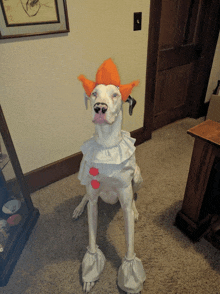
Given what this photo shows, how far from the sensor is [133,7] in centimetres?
169

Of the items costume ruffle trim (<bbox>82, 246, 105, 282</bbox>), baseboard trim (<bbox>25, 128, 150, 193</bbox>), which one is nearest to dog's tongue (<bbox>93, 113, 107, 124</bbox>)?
costume ruffle trim (<bbox>82, 246, 105, 282</bbox>)

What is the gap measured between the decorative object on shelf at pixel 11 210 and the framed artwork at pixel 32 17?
593mm

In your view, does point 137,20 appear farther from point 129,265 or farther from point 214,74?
point 129,265

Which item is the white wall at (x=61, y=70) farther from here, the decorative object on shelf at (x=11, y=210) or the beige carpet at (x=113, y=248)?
the beige carpet at (x=113, y=248)

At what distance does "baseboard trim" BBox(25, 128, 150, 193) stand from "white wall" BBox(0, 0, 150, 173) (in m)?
0.05

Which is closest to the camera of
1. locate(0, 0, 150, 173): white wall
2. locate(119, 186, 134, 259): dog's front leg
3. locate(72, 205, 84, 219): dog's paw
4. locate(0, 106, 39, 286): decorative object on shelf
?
locate(119, 186, 134, 259): dog's front leg

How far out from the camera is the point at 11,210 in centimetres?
144

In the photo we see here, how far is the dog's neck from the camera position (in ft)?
3.16

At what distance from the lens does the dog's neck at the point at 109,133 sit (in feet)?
3.16

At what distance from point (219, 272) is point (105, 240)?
70 cm

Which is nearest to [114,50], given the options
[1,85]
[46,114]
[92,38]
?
[92,38]

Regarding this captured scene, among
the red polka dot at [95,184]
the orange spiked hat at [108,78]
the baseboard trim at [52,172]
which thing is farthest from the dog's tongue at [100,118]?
the baseboard trim at [52,172]

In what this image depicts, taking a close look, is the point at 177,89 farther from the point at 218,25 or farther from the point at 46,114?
the point at 46,114

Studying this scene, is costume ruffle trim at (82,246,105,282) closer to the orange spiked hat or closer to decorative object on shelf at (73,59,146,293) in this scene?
decorative object on shelf at (73,59,146,293)
